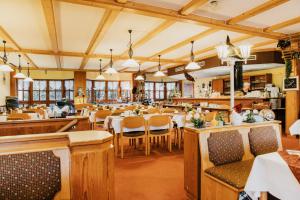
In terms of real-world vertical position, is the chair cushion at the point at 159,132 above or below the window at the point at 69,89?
below

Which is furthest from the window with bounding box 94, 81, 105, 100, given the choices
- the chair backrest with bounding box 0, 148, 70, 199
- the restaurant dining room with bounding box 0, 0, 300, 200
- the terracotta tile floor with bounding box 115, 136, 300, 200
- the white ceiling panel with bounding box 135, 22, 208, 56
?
the chair backrest with bounding box 0, 148, 70, 199

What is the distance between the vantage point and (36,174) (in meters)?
1.49

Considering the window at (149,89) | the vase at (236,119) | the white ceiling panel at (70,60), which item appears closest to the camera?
the vase at (236,119)

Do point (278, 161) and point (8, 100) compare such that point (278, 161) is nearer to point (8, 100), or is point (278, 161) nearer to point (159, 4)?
point (159, 4)

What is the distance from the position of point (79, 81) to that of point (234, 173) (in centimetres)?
1107

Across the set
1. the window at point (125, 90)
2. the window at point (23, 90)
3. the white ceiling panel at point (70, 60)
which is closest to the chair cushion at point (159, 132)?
the white ceiling panel at point (70, 60)

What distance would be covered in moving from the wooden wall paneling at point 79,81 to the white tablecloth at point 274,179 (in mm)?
11256

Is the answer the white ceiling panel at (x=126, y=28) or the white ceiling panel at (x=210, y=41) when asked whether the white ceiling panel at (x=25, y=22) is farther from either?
the white ceiling panel at (x=210, y=41)

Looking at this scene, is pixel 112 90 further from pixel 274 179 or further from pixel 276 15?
pixel 274 179

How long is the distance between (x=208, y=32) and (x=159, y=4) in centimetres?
195

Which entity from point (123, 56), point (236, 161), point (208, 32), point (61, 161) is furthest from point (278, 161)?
point (123, 56)

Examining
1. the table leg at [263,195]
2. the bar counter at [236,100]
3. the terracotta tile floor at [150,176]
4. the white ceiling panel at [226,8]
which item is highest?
the white ceiling panel at [226,8]

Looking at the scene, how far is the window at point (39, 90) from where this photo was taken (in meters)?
11.8

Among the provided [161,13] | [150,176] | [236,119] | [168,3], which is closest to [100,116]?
[150,176]
